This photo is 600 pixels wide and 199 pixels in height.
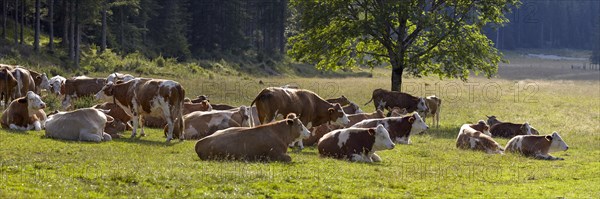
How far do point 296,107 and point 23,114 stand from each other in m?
6.82

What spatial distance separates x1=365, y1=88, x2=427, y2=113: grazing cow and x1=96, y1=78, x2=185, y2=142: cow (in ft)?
44.2

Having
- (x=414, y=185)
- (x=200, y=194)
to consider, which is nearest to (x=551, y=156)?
(x=414, y=185)

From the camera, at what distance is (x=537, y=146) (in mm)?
20422

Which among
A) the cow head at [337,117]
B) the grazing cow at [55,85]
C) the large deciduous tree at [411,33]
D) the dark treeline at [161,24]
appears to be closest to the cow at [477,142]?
the cow head at [337,117]

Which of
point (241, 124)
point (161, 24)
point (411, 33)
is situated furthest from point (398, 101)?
point (161, 24)

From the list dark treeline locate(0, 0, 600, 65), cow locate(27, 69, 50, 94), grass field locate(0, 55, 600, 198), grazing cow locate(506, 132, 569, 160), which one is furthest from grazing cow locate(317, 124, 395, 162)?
dark treeline locate(0, 0, 600, 65)

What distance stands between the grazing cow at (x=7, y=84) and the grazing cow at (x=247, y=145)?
11.0 metres

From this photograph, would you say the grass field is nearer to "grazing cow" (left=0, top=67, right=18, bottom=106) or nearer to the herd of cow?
the herd of cow

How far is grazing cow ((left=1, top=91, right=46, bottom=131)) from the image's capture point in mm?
18875

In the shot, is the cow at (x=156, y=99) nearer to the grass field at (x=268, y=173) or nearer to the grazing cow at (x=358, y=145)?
the grass field at (x=268, y=173)

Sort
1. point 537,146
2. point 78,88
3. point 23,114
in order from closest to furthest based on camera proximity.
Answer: point 23,114 < point 537,146 < point 78,88

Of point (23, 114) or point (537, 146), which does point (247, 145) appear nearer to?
point (23, 114)

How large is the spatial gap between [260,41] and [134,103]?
8862 centimetres

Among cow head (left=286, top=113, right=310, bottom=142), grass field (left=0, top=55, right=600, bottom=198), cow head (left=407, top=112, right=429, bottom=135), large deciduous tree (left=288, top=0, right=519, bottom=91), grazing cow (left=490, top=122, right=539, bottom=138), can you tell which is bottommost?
grazing cow (left=490, top=122, right=539, bottom=138)
